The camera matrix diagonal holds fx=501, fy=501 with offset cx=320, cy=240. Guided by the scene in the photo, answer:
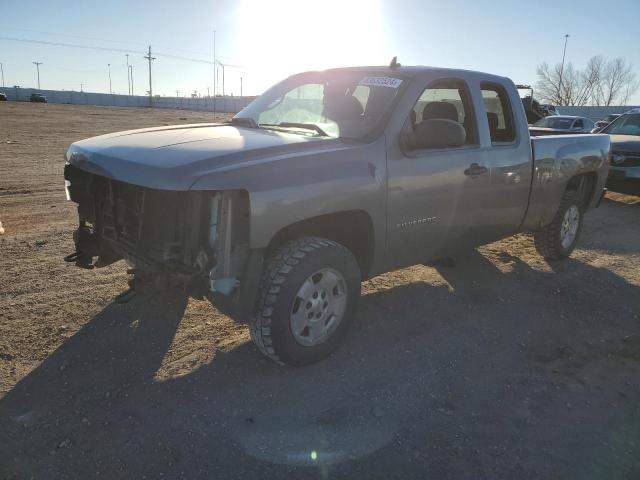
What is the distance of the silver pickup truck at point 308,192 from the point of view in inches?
115

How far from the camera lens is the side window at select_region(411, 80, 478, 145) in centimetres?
422

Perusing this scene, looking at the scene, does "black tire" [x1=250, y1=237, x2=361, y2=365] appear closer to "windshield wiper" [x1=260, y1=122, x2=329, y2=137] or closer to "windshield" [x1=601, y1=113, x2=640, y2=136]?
"windshield wiper" [x1=260, y1=122, x2=329, y2=137]

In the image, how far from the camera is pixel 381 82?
392 centimetres

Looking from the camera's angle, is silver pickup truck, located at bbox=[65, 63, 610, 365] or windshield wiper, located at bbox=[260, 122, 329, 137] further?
windshield wiper, located at bbox=[260, 122, 329, 137]

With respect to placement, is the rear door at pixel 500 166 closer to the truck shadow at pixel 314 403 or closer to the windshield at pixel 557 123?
the truck shadow at pixel 314 403

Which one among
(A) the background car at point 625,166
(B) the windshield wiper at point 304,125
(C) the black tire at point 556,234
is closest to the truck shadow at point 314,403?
(C) the black tire at point 556,234

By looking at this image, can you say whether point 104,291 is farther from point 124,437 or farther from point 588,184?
point 588,184

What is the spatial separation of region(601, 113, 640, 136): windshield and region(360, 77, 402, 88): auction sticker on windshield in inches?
380

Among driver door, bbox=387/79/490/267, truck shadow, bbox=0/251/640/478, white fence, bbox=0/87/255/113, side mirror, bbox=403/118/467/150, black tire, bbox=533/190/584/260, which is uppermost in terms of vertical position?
white fence, bbox=0/87/255/113

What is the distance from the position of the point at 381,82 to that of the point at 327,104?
46 centimetres

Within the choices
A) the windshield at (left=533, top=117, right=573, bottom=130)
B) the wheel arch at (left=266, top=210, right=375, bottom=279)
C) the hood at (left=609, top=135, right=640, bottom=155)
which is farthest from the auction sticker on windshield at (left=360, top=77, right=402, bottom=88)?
the windshield at (left=533, top=117, right=573, bottom=130)

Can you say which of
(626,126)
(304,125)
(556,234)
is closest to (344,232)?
(304,125)

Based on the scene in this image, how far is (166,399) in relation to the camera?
119 inches

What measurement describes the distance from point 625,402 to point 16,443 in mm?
3553
